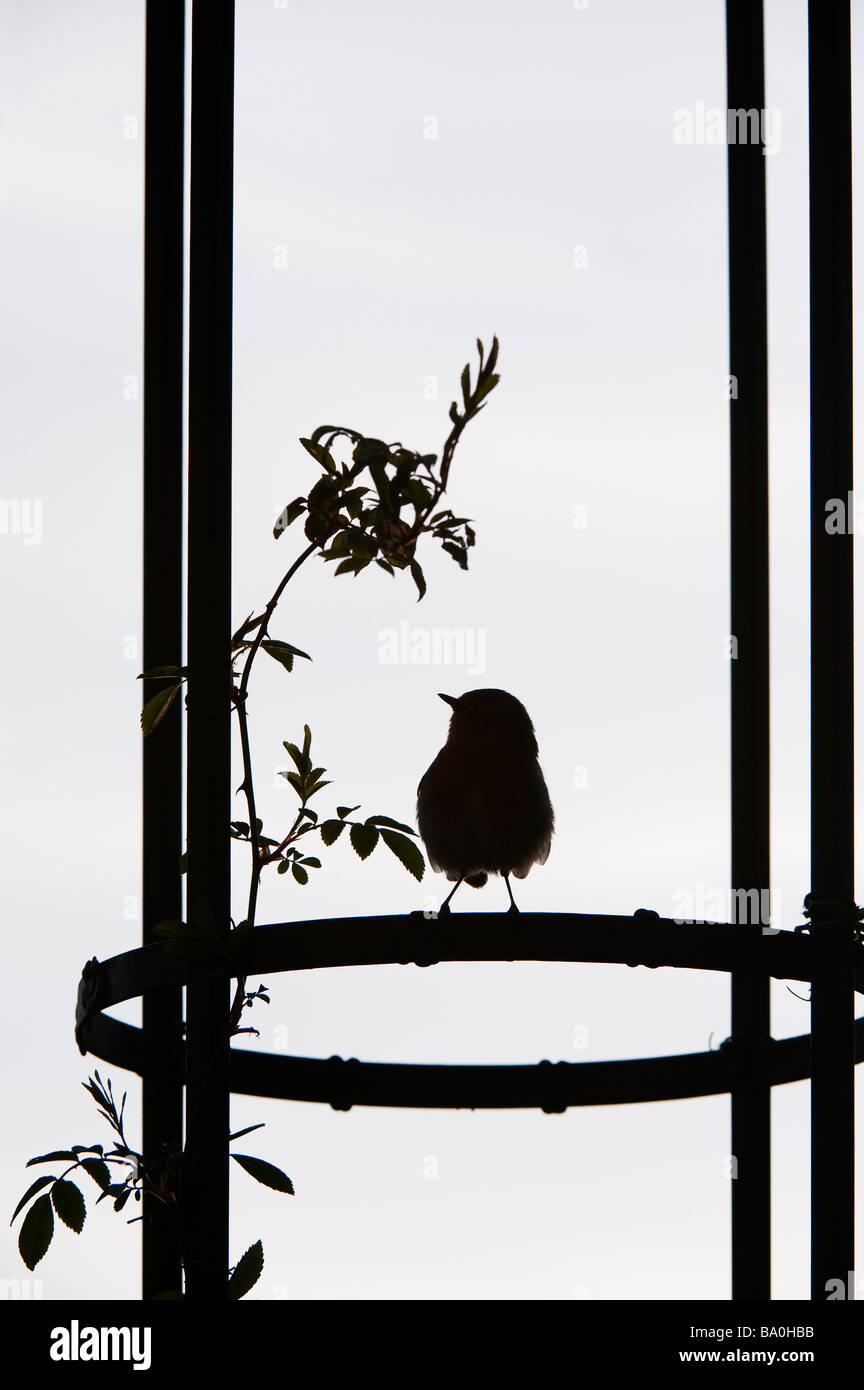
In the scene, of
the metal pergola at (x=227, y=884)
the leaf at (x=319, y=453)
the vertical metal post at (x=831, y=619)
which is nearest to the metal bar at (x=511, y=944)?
the metal pergola at (x=227, y=884)

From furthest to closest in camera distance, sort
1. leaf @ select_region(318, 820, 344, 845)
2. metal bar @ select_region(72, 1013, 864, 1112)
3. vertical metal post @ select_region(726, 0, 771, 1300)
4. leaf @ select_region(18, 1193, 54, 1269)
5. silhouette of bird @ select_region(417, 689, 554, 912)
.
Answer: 1. silhouette of bird @ select_region(417, 689, 554, 912)
2. vertical metal post @ select_region(726, 0, 771, 1300)
3. metal bar @ select_region(72, 1013, 864, 1112)
4. leaf @ select_region(318, 820, 344, 845)
5. leaf @ select_region(18, 1193, 54, 1269)

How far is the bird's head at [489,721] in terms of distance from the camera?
291cm

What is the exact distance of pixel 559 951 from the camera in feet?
5.27

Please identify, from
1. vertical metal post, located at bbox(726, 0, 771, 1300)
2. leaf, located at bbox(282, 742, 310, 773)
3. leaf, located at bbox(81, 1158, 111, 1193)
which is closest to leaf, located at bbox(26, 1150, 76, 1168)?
leaf, located at bbox(81, 1158, 111, 1193)

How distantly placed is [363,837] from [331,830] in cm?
5

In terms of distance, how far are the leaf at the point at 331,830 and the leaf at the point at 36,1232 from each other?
18.6 inches

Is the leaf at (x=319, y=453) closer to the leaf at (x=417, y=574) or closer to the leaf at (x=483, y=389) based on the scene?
the leaf at (x=417, y=574)

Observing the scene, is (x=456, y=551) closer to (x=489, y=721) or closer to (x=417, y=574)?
(x=417, y=574)

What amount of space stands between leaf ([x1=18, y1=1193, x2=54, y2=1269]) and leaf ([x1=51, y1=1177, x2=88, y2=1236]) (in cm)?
1

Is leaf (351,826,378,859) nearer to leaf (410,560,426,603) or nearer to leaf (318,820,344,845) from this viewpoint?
leaf (318,820,344,845)

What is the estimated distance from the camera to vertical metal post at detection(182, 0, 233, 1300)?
1365 millimetres

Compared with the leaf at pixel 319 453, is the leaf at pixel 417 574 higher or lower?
lower

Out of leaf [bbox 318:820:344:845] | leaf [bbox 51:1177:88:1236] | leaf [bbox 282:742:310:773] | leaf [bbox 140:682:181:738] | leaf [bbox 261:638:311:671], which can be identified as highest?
leaf [bbox 261:638:311:671]
